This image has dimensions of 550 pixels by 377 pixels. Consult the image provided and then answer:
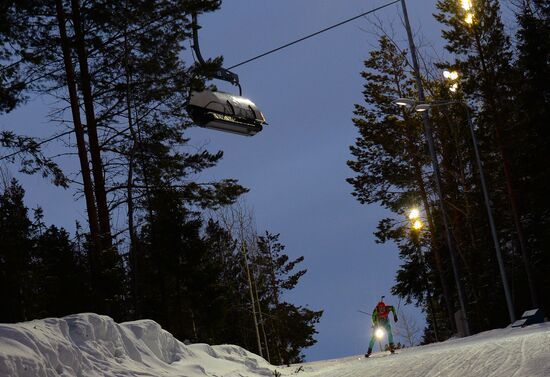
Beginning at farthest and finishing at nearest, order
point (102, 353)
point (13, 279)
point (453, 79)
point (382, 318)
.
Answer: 1. point (453, 79)
2. point (13, 279)
3. point (382, 318)
4. point (102, 353)

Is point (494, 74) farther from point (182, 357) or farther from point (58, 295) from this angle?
point (182, 357)

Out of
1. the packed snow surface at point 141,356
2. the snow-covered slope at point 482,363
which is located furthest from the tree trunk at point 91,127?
the snow-covered slope at point 482,363

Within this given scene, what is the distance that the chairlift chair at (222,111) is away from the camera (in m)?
12.4

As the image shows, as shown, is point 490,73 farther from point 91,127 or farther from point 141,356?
point 141,356

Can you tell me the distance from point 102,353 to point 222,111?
17.9 ft

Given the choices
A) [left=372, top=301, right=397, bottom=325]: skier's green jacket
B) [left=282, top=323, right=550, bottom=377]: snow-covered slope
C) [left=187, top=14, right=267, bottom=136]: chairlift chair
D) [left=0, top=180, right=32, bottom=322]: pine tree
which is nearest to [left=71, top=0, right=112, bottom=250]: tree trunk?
[left=0, top=180, right=32, bottom=322]: pine tree

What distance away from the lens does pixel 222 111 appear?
495 inches

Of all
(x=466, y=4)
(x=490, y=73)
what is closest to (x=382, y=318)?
(x=490, y=73)

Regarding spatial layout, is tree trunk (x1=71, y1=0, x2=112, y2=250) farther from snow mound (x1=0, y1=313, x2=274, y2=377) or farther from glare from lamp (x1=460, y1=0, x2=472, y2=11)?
glare from lamp (x1=460, y1=0, x2=472, y2=11)

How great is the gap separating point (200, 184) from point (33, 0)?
7.18 meters

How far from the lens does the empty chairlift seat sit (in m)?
12.4

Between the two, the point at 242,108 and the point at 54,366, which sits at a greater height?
the point at 242,108

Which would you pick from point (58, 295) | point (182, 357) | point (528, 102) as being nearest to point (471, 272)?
point (528, 102)

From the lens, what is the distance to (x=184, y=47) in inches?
918
